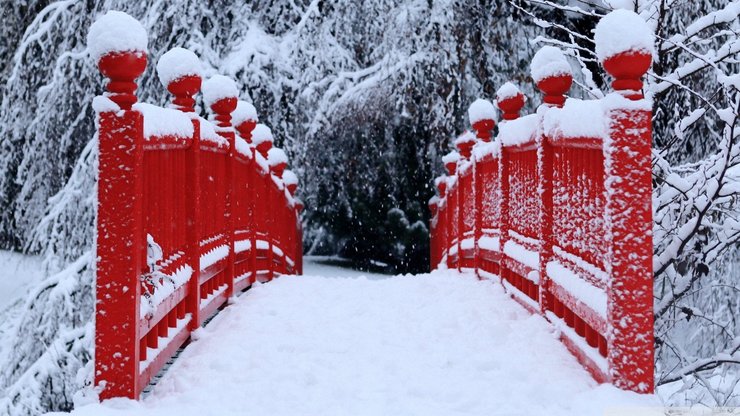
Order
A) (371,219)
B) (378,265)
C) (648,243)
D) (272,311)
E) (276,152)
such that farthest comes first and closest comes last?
(378,265) < (371,219) < (276,152) < (272,311) < (648,243)

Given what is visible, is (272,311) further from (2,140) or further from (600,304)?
(2,140)

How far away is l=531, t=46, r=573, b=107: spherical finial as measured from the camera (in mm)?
4770

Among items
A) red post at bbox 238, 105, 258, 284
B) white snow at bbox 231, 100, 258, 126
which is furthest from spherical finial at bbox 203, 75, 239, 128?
white snow at bbox 231, 100, 258, 126

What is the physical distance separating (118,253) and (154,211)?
0.61m

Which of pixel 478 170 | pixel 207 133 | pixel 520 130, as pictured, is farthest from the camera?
pixel 478 170

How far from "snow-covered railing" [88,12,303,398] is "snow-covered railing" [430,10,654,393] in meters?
1.78

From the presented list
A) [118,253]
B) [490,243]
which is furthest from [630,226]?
[490,243]

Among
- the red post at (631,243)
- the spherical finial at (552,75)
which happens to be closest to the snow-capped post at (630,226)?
the red post at (631,243)

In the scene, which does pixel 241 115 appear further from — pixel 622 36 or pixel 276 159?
pixel 622 36

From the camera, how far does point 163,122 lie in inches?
154

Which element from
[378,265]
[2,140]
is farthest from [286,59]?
[378,265]

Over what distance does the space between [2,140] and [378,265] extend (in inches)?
329

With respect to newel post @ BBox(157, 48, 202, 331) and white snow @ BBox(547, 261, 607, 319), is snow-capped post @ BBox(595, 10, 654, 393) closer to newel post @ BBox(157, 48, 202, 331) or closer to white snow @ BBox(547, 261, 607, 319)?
white snow @ BBox(547, 261, 607, 319)

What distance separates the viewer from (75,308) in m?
8.03
